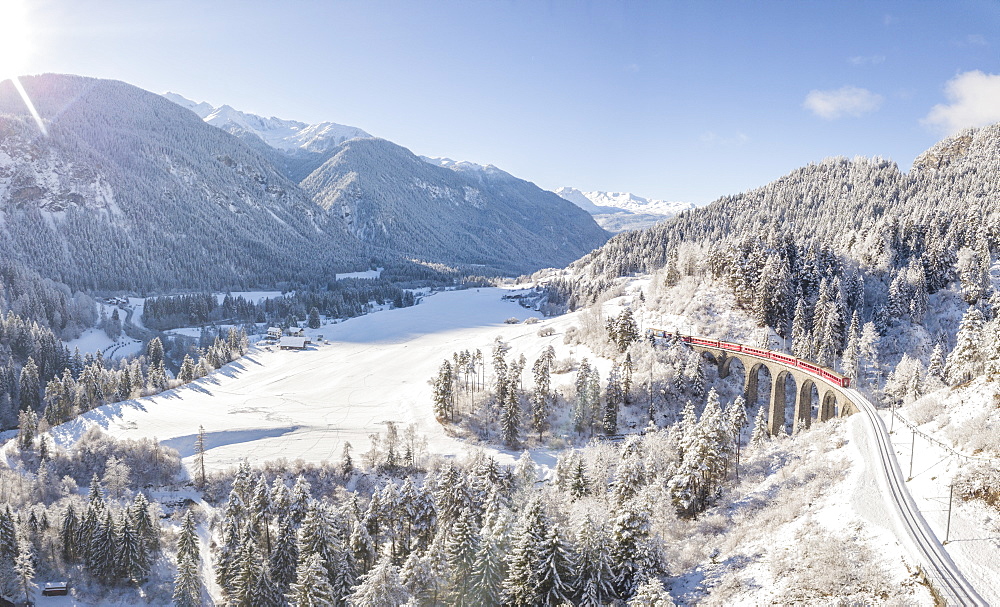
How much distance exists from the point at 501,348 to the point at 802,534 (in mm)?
68688

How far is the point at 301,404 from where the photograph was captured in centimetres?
9925

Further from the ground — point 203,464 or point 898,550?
point 898,550

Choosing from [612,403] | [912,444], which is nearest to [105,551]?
[612,403]

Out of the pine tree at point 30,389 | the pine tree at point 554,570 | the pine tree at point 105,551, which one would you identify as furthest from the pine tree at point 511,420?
the pine tree at point 30,389

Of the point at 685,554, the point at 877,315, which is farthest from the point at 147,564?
the point at 877,315

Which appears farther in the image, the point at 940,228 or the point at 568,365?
the point at 940,228

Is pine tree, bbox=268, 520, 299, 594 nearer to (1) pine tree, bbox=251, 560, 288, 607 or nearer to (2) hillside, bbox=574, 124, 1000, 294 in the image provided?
(1) pine tree, bbox=251, 560, 288, 607

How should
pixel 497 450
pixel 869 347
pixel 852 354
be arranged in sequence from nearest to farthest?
1. pixel 497 450
2. pixel 852 354
3. pixel 869 347

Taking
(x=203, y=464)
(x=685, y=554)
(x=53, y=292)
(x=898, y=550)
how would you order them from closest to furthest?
(x=898, y=550), (x=685, y=554), (x=203, y=464), (x=53, y=292)

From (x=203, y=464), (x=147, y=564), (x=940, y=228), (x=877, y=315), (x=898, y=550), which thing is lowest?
(x=147, y=564)

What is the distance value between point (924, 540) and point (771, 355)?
180 ft

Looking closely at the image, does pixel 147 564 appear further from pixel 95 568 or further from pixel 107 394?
pixel 107 394

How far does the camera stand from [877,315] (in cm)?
9600

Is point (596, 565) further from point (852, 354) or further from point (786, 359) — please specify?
point (852, 354)
